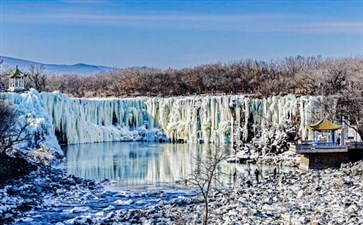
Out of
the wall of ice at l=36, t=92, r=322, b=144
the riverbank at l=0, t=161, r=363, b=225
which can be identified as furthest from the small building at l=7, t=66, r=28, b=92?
the riverbank at l=0, t=161, r=363, b=225

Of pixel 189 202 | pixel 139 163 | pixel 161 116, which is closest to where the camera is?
pixel 189 202

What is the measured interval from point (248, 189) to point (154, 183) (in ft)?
14.8

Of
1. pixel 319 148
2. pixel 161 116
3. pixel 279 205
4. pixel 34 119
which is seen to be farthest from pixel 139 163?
pixel 161 116

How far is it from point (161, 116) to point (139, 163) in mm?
16647

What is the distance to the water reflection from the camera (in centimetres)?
2453

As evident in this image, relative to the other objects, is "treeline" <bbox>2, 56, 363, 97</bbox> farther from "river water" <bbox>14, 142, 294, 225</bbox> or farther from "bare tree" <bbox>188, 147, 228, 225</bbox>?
"bare tree" <bbox>188, 147, 228, 225</bbox>

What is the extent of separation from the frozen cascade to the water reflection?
7.57ft

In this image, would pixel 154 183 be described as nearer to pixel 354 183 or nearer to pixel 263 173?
pixel 263 173

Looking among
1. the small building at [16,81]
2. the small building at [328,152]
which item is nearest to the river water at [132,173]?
the small building at [328,152]

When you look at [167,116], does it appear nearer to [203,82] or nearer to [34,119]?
[203,82]

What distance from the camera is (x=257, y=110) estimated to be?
3759 cm

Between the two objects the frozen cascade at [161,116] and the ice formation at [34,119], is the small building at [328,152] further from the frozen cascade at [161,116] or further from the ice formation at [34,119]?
the ice formation at [34,119]

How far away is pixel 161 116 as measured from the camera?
45.8 metres

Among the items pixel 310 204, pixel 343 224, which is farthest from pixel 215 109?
pixel 343 224
